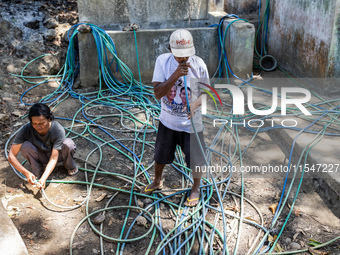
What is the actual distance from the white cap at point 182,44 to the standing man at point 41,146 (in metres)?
1.40

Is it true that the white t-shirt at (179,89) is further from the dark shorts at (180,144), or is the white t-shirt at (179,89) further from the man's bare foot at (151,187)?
the man's bare foot at (151,187)

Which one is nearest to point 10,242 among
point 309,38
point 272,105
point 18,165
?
point 18,165

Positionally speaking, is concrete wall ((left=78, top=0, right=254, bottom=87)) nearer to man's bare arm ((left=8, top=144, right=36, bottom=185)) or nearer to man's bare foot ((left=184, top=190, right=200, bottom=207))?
man's bare arm ((left=8, top=144, right=36, bottom=185))

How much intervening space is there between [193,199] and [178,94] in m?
1.08

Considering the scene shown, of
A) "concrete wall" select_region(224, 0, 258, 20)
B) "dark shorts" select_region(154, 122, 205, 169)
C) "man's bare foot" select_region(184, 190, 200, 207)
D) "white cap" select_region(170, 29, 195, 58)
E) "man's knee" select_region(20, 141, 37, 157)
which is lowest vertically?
"man's bare foot" select_region(184, 190, 200, 207)

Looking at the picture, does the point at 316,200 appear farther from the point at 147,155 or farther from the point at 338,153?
the point at 147,155

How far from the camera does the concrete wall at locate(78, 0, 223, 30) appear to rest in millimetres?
6703

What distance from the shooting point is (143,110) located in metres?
5.29

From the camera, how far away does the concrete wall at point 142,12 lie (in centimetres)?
670

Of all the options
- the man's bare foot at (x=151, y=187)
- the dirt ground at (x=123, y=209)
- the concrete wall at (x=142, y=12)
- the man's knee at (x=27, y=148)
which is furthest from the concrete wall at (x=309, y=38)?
the man's knee at (x=27, y=148)

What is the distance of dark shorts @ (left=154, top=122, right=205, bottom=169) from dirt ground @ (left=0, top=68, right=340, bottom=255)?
549mm

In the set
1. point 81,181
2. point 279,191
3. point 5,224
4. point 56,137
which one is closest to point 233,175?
point 279,191

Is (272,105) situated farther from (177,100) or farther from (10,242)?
(10,242)

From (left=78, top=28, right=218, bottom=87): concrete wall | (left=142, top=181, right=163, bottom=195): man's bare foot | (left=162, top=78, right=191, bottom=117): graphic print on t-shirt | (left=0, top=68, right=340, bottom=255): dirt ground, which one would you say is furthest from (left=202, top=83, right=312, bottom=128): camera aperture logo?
(left=162, top=78, right=191, bottom=117): graphic print on t-shirt
